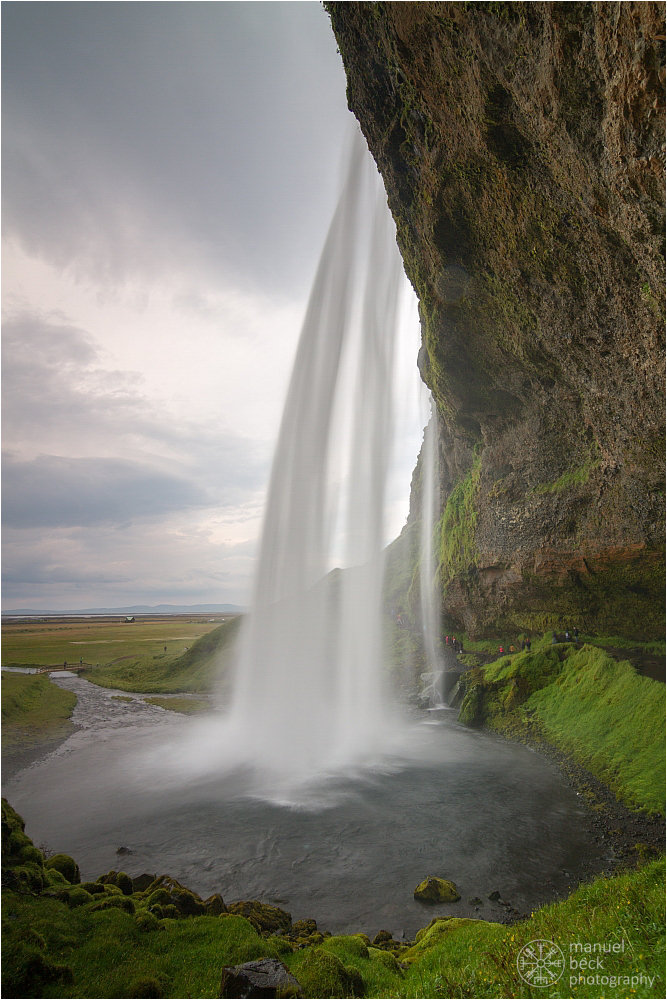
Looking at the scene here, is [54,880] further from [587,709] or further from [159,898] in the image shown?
[587,709]

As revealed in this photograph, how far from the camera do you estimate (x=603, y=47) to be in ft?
27.5

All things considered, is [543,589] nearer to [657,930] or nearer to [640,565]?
[640,565]

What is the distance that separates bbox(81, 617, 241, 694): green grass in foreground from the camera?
4584 cm

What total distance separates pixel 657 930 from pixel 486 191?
789 inches

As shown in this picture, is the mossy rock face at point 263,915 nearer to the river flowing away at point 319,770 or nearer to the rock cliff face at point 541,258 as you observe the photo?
the river flowing away at point 319,770

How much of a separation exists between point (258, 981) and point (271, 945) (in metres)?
1.66

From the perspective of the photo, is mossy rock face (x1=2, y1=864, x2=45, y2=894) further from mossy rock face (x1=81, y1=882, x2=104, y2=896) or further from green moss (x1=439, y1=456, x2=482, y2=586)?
green moss (x1=439, y1=456, x2=482, y2=586)

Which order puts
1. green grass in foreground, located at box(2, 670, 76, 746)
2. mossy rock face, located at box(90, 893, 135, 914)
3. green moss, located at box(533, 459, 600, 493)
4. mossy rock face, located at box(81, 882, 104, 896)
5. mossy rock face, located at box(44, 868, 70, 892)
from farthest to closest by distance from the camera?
green grass in foreground, located at box(2, 670, 76, 746) < green moss, located at box(533, 459, 600, 493) < mossy rock face, located at box(81, 882, 104, 896) < mossy rock face, located at box(44, 868, 70, 892) < mossy rock face, located at box(90, 893, 135, 914)

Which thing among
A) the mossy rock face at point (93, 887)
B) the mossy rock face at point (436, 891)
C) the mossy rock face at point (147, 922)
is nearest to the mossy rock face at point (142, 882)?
the mossy rock face at point (93, 887)

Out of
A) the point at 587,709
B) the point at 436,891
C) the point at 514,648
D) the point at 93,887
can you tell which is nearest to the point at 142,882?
the point at 93,887

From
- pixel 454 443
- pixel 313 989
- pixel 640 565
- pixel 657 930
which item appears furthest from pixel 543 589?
pixel 313 989

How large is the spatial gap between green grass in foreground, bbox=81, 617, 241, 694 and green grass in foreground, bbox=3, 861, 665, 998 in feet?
127

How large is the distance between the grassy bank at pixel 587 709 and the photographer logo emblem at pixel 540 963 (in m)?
11.5

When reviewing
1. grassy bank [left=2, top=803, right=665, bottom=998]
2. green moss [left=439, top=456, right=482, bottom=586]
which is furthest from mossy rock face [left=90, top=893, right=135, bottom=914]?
green moss [left=439, top=456, right=482, bottom=586]
